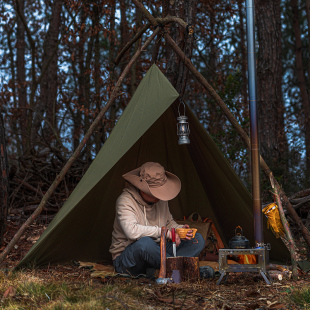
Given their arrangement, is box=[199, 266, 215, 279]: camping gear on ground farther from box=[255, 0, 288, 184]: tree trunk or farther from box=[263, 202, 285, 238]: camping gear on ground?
box=[255, 0, 288, 184]: tree trunk

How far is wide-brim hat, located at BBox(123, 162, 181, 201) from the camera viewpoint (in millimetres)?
4066

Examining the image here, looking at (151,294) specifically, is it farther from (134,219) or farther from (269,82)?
(269,82)

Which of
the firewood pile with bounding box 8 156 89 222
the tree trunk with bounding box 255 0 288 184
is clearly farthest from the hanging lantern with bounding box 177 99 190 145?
the tree trunk with bounding box 255 0 288 184

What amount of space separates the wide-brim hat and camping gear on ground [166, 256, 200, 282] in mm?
596

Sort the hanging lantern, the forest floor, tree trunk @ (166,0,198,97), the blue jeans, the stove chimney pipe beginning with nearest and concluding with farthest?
the forest floor → the stove chimney pipe → the blue jeans → the hanging lantern → tree trunk @ (166,0,198,97)

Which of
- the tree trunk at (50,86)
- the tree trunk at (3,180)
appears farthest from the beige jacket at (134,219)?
the tree trunk at (50,86)

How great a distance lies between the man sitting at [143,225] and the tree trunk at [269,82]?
11.3ft

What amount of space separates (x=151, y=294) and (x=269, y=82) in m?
5.37

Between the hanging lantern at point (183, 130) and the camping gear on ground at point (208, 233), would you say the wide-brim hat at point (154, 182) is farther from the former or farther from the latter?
the camping gear on ground at point (208, 233)

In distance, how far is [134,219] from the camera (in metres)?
3.97

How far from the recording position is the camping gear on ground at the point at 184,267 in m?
3.66

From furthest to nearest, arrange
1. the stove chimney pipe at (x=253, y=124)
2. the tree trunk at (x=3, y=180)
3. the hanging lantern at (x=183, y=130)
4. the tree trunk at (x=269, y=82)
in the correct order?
the tree trunk at (x=269, y=82) < the tree trunk at (x=3, y=180) < the hanging lantern at (x=183, y=130) < the stove chimney pipe at (x=253, y=124)

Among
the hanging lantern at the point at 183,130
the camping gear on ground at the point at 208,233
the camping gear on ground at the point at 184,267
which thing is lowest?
the camping gear on ground at the point at 184,267

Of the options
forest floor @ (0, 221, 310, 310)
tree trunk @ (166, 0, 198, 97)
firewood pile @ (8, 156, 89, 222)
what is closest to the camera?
forest floor @ (0, 221, 310, 310)
